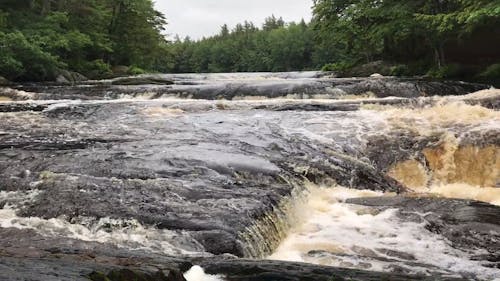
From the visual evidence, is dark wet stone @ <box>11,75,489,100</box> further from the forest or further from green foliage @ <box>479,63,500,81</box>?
the forest

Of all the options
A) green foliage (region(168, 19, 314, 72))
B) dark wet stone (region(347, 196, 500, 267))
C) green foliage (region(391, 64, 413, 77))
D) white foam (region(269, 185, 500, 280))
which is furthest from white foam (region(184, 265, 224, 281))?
green foliage (region(168, 19, 314, 72))

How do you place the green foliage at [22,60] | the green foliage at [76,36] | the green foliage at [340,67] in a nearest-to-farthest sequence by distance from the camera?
the green foliage at [22,60] → the green foliage at [76,36] → the green foliage at [340,67]

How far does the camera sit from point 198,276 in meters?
4.04

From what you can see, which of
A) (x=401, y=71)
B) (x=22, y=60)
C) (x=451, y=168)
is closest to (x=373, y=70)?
(x=401, y=71)

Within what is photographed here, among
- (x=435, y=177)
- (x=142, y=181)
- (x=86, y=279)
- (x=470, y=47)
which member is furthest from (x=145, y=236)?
(x=470, y=47)

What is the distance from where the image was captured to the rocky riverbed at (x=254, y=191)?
180 inches

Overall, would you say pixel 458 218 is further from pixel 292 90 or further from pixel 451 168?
pixel 292 90

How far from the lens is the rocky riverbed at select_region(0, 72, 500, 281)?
4574 millimetres

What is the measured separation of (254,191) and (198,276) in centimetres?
302

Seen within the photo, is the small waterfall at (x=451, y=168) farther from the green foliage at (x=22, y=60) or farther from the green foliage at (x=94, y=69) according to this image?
the green foliage at (x=94, y=69)

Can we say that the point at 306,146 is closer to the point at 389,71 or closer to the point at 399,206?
the point at 399,206

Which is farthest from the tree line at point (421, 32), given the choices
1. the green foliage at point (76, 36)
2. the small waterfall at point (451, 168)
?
the green foliage at point (76, 36)

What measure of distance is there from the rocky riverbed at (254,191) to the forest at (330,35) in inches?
331

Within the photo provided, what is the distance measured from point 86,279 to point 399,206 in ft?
16.4
